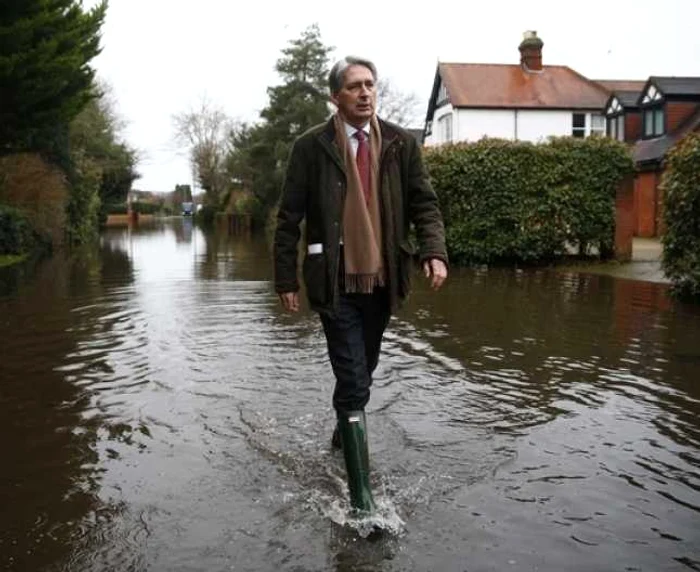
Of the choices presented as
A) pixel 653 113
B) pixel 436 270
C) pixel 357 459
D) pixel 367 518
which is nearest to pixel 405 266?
pixel 436 270

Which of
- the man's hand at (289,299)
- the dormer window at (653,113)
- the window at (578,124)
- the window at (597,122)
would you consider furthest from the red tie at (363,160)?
the window at (597,122)

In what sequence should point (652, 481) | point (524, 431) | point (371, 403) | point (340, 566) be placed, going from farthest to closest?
point (371, 403) → point (524, 431) → point (652, 481) → point (340, 566)

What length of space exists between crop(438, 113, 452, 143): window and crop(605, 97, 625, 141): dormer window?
829 centimetres

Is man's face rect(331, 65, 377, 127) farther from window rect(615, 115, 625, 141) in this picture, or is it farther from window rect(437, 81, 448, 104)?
window rect(437, 81, 448, 104)

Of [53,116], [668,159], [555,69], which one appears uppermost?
[555,69]

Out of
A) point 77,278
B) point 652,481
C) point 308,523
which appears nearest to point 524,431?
point 652,481

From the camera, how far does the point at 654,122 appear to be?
31469 millimetres

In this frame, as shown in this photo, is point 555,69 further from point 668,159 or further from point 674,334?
point 674,334

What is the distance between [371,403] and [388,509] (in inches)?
76.9

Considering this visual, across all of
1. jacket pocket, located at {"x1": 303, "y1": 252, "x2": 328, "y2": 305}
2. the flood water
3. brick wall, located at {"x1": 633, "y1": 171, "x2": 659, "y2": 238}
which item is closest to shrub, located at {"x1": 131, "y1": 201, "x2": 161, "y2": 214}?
brick wall, located at {"x1": 633, "y1": 171, "x2": 659, "y2": 238}

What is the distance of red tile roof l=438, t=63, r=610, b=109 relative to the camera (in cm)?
3956

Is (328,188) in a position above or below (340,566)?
above

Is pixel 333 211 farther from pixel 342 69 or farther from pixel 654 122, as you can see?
pixel 654 122

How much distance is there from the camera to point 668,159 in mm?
11398
